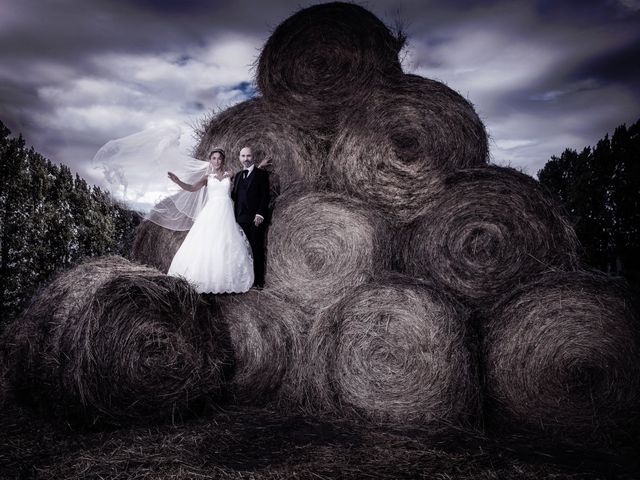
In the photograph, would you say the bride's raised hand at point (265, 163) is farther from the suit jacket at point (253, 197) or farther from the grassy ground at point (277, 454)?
the grassy ground at point (277, 454)

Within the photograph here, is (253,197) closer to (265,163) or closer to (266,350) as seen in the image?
(265,163)

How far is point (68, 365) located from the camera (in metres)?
3.18

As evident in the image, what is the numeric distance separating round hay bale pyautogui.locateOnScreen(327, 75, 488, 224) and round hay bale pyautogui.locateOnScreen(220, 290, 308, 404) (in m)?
1.25

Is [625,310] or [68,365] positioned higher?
[625,310]

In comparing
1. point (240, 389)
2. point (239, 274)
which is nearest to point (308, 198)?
point (239, 274)

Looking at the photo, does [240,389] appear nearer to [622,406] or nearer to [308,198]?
[308,198]

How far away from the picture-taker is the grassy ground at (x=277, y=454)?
8.35 ft

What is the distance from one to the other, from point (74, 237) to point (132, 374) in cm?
376

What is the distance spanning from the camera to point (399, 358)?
336 cm

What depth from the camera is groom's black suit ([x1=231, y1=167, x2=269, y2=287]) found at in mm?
4391

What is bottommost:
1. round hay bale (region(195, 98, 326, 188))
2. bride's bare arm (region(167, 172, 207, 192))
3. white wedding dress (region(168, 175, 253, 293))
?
→ white wedding dress (region(168, 175, 253, 293))

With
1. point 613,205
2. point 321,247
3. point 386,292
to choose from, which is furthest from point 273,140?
point 613,205

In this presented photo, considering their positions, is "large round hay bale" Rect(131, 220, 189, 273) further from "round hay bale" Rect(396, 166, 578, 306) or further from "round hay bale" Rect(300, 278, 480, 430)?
"round hay bale" Rect(396, 166, 578, 306)

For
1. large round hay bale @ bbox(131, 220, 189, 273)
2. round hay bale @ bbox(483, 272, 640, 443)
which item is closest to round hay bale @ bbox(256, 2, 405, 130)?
large round hay bale @ bbox(131, 220, 189, 273)
